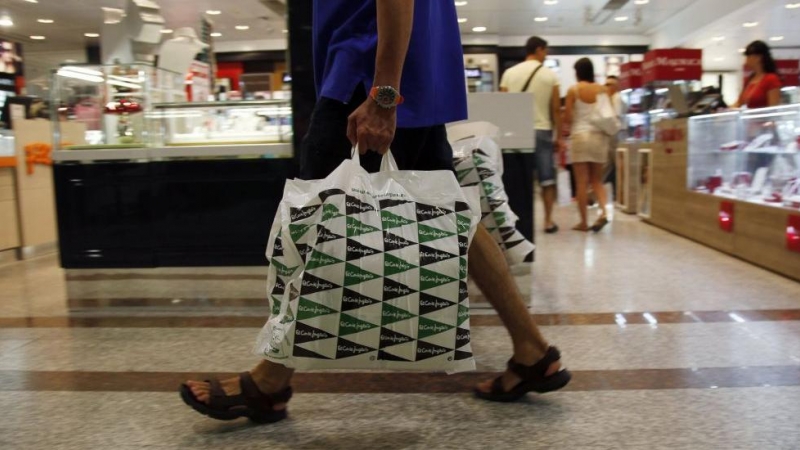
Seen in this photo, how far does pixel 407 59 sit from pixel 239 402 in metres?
0.97

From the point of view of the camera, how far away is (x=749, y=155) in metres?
4.13

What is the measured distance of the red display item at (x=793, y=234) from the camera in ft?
10.5

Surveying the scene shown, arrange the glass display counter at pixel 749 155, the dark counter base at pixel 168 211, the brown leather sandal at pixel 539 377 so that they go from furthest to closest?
the glass display counter at pixel 749 155 < the dark counter base at pixel 168 211 < the brown leather sandal at pixel 539 377

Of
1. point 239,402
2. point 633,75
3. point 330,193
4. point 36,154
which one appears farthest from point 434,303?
point 633,75

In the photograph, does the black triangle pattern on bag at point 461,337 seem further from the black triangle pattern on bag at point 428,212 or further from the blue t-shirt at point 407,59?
the blue t-shirt at point 407,59

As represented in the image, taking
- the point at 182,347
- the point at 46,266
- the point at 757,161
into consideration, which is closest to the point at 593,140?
the point at 757,161

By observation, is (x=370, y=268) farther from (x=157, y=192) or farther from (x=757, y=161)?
(x=757, y=161)

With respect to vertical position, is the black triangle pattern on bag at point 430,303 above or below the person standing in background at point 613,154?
below

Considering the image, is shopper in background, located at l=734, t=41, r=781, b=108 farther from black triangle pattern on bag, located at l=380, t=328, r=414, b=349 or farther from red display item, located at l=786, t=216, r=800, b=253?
black triangle pattern on bag, located at l=380, t=328, r=414, b=349

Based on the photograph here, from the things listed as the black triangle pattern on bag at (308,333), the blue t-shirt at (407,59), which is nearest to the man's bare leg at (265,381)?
the black triangle pattern on bag at (308,333)

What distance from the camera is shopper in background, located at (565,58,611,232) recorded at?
544cm

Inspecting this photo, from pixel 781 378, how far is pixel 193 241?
2.46 metres

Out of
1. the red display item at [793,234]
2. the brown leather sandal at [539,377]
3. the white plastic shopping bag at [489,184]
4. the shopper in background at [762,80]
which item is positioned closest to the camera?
the brown leather sandal at [539,377]

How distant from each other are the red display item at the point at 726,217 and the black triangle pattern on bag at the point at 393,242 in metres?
3.35
